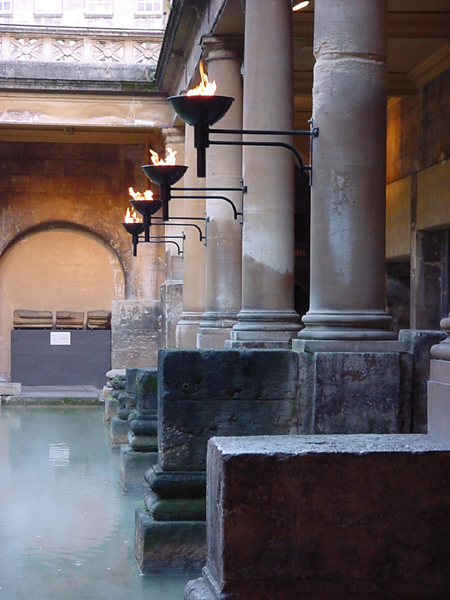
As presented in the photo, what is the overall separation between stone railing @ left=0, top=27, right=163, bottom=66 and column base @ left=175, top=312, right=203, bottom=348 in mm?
5980

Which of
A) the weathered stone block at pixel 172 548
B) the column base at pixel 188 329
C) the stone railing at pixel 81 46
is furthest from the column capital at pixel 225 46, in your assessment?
the stone railing at pixel 81 46

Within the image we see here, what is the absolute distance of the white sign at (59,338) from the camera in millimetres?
20219

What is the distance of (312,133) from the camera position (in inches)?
232

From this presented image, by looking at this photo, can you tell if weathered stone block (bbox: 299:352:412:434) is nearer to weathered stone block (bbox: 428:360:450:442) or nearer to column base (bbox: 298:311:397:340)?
column base (bbox: 298:311:397:340)

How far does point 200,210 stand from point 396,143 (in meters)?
3.20

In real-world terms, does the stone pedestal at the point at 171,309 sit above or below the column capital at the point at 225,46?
below

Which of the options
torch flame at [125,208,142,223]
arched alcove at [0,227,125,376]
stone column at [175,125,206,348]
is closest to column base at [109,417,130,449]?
stone column at [175,125,206,348]

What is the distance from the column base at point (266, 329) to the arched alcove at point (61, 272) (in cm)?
1478

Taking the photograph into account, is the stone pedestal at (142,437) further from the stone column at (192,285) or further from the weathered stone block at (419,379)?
the stone column at (192,285)

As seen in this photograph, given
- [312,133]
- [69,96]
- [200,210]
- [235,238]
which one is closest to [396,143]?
[200,210]

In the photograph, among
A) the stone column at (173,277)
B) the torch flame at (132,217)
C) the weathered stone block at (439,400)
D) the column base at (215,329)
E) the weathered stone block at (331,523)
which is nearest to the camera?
the weathered stone block at (331,523)

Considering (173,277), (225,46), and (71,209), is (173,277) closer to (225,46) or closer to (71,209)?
(71,209)

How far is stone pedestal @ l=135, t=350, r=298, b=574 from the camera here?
18.9 feet

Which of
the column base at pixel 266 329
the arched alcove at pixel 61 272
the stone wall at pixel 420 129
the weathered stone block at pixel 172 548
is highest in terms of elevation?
the stone wall at pixel 420 129
